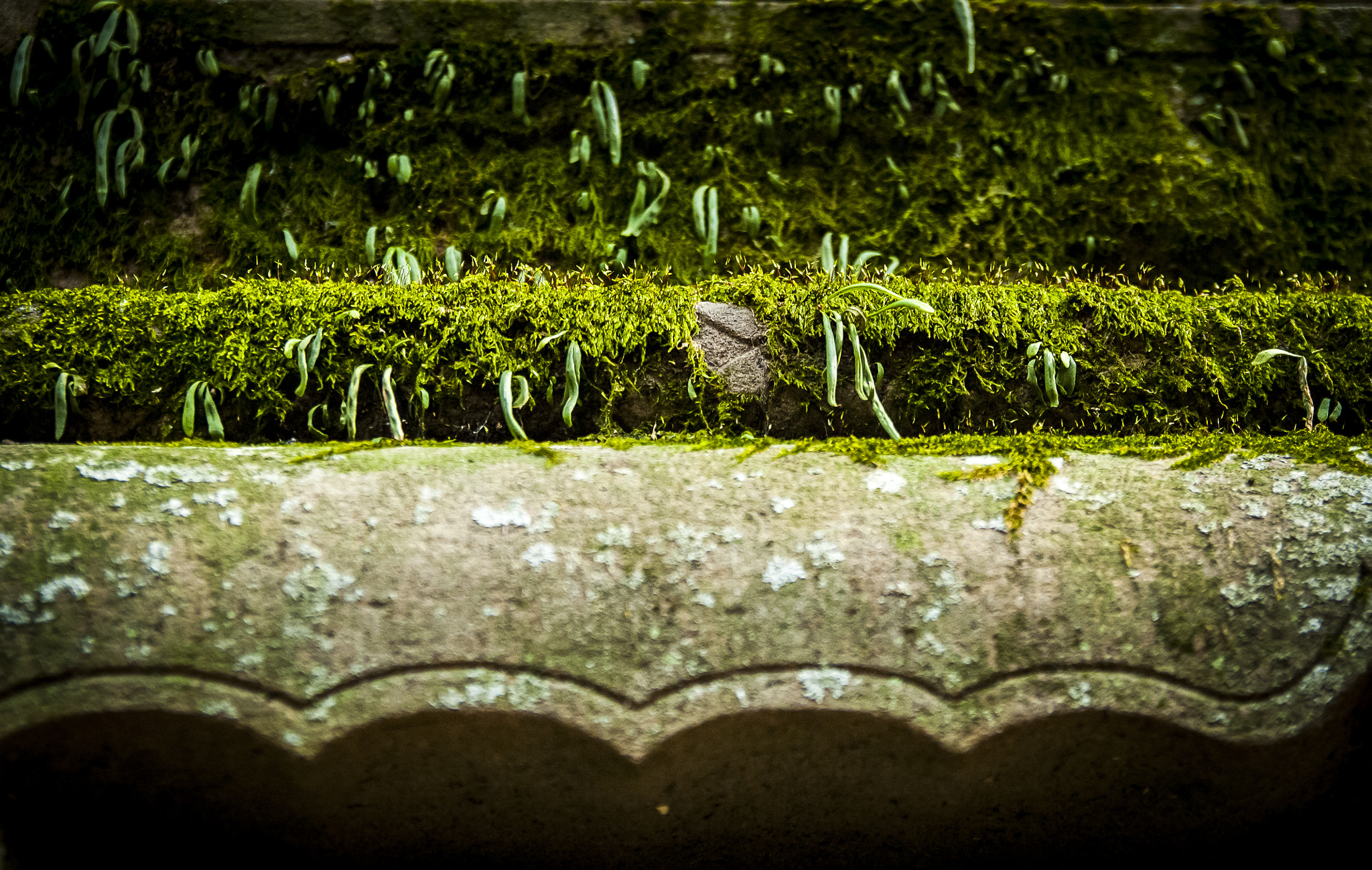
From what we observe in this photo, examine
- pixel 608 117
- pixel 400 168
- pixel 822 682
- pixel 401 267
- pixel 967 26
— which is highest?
pixel 967 26

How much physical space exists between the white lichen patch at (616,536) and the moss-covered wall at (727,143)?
0.91 metres

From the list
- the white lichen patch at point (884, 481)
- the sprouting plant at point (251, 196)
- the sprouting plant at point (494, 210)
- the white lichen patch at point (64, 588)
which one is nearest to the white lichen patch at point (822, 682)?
the white lichen patch at point (884, 481)

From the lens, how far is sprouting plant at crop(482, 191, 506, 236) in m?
1.99

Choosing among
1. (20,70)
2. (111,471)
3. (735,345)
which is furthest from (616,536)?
(20,70)

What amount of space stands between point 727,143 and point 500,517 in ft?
4.37

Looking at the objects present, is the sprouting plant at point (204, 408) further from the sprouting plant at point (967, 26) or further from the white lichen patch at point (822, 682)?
the sprouting plant at point (967, 26)

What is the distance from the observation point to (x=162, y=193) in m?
2.03

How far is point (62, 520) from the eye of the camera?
1.25m

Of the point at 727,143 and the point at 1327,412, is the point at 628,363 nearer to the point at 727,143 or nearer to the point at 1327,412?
the point at 727,143

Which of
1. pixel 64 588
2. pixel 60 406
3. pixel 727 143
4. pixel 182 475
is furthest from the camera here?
pixel 727 143

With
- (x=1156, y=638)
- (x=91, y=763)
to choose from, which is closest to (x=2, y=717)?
(x=91, y=763)

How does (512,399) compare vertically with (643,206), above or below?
below

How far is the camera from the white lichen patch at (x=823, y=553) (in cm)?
128

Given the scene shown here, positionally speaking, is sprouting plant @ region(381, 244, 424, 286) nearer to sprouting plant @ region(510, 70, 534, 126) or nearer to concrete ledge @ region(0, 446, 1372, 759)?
sprouting plant @ region(510, 70, 534, 126)
